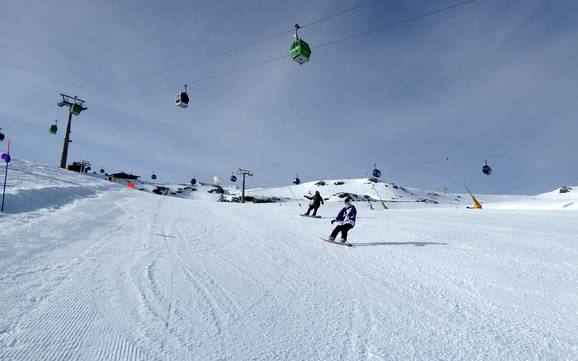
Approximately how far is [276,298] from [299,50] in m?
10.3

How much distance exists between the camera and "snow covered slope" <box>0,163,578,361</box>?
304 centimetres

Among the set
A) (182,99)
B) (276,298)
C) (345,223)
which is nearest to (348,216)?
(345,223)

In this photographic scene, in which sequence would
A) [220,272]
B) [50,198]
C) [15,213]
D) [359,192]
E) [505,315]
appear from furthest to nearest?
[359,192], [50,198], [15,213], [220,272], [505,315]

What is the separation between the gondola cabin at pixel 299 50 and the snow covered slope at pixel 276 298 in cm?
793

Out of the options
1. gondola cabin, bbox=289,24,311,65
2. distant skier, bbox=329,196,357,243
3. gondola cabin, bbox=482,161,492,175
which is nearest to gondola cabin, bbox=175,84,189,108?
gondola cabin, bbox=289,24,311,65

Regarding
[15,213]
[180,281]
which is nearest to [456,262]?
[180,281]

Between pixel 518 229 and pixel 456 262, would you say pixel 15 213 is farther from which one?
pixel 518 229

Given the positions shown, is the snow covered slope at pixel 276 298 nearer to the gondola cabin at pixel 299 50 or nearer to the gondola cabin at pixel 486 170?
the gondola cabin at pixel 299 50

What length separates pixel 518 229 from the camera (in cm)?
1019

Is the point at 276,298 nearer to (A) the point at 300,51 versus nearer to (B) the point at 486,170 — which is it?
(A) the point at 300,51

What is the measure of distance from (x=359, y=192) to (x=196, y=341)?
87918 millimetres

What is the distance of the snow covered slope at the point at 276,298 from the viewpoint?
304cm

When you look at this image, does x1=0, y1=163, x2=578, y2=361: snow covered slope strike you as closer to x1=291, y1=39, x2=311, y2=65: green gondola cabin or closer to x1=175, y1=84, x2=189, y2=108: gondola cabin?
x1=291, y1=39, x2=311, y2=65: green gondola cabin

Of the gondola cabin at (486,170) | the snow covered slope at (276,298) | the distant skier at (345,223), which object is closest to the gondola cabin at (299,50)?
the distant skier at (345,223)
